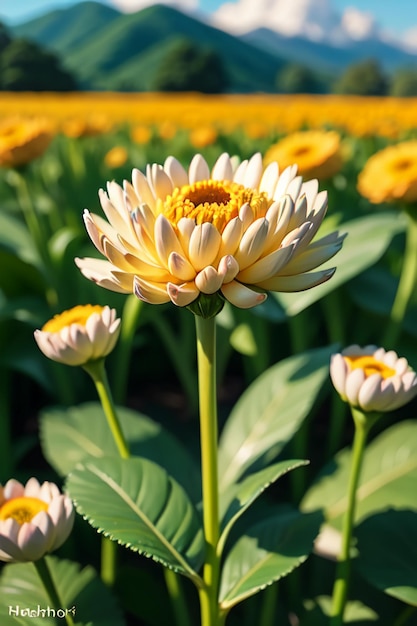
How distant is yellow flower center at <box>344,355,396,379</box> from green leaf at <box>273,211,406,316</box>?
309 mm

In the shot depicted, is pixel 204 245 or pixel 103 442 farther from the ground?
pixel 204 245

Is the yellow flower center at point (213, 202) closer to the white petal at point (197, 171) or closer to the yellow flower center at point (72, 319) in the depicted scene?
the white petal at point (197, 171)

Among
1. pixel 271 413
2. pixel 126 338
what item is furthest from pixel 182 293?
pixel 126 338

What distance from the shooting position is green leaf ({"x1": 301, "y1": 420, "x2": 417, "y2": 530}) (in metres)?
0.87

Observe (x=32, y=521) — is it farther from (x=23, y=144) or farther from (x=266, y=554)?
(x=23, y=144)

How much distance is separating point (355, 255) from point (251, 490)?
53 cm

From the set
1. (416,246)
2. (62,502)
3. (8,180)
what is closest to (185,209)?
(62,502)

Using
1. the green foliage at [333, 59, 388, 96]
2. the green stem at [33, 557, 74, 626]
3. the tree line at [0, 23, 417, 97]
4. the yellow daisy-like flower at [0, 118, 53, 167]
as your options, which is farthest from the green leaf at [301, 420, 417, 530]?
the green foliage at [333, 59, 388, 96]

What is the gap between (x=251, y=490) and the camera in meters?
0.62

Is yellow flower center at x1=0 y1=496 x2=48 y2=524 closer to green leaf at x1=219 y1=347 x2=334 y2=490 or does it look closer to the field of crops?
the field of crops

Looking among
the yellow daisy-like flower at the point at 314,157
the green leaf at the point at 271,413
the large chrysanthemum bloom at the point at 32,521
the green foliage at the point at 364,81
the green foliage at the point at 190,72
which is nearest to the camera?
the large chrysanthemum bloom at the point at 32,521

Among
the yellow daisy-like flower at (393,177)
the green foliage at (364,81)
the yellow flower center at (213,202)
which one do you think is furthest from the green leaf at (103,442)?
the green foliage at (364,81)

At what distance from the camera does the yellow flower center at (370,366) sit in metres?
0.62

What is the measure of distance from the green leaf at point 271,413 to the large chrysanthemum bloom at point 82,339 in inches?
10.8
